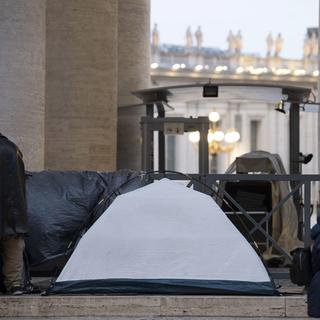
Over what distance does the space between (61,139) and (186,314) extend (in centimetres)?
667

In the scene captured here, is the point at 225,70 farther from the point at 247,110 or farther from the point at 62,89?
the point at 62,89

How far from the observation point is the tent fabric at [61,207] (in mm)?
11492

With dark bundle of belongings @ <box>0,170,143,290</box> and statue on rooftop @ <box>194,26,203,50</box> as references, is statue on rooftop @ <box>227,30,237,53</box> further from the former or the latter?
dark bundle of belongings @ <box>0,170,143,290</box>

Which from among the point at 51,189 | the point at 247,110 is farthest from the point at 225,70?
the point at 51,189

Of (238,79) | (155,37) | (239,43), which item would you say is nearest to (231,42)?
(239,43)

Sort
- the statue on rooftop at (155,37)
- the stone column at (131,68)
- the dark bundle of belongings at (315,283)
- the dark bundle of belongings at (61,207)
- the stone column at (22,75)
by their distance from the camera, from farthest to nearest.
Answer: the statue on rooftop at (155,37) < the stone column at (131,68) < the stone column at (22,75) < the dark bundle of belongings at (61,207) < the dark bundle of belongings at (315,283)

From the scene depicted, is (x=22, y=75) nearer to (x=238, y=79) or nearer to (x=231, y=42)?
(x=238, y=79)

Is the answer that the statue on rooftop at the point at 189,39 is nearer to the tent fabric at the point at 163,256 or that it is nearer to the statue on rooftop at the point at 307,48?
the statue on rooftop at the point at 307,48

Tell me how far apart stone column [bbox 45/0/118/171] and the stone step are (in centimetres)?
635

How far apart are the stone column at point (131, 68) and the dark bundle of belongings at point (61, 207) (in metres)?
7.12

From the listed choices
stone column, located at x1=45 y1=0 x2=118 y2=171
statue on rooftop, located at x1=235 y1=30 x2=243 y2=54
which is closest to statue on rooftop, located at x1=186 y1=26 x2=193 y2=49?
statue on rooftop, located at x1=235 y1=30 x2=243 y2=54

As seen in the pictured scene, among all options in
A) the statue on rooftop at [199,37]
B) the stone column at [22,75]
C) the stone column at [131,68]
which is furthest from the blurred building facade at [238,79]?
the stone column at [22,75]

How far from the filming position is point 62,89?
16359mm

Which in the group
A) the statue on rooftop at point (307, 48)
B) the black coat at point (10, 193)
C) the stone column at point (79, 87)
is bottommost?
the black coat at point (10, 193)
